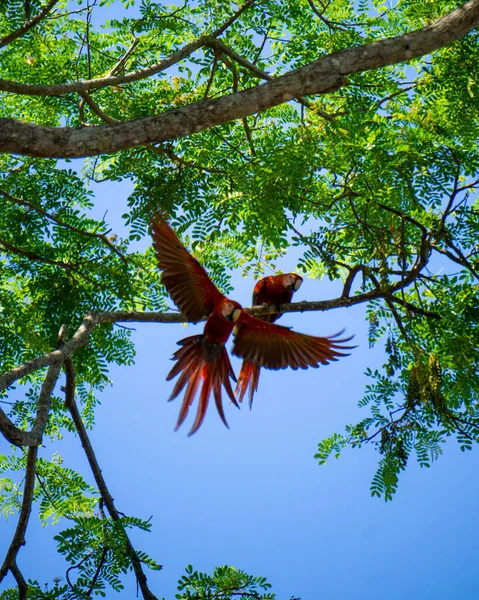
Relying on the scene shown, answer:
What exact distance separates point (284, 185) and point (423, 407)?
1215 mm

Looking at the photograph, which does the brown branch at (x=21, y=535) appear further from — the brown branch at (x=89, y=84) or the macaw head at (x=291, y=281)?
the macaw head at (x=291, y=281)

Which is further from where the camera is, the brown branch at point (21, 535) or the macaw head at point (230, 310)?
the macaw head at point (230, 310)

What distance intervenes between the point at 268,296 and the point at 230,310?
0.75 meters

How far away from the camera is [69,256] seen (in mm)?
3332

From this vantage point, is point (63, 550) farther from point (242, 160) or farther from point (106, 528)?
point (242, 160)

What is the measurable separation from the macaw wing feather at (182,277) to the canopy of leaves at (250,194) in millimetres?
259

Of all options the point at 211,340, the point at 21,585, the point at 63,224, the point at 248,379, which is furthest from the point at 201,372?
the point at 21,585

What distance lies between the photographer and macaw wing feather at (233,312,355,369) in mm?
3055

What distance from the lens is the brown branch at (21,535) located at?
2.50 meters

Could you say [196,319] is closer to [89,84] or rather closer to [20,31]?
[89,84]

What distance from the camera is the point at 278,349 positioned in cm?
307

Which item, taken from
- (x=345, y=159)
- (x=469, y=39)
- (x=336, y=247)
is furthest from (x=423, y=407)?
(x=469, y=39)

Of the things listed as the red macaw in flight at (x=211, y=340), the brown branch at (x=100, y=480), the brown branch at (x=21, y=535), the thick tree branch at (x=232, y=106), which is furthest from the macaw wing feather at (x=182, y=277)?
the brown branch at (x=21, y=535)

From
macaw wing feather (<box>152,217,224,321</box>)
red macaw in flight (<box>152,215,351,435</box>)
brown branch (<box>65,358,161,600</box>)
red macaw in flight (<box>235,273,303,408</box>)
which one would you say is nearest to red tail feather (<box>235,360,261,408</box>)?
red macaw in flight (<box>235,273,303,408</box>)
